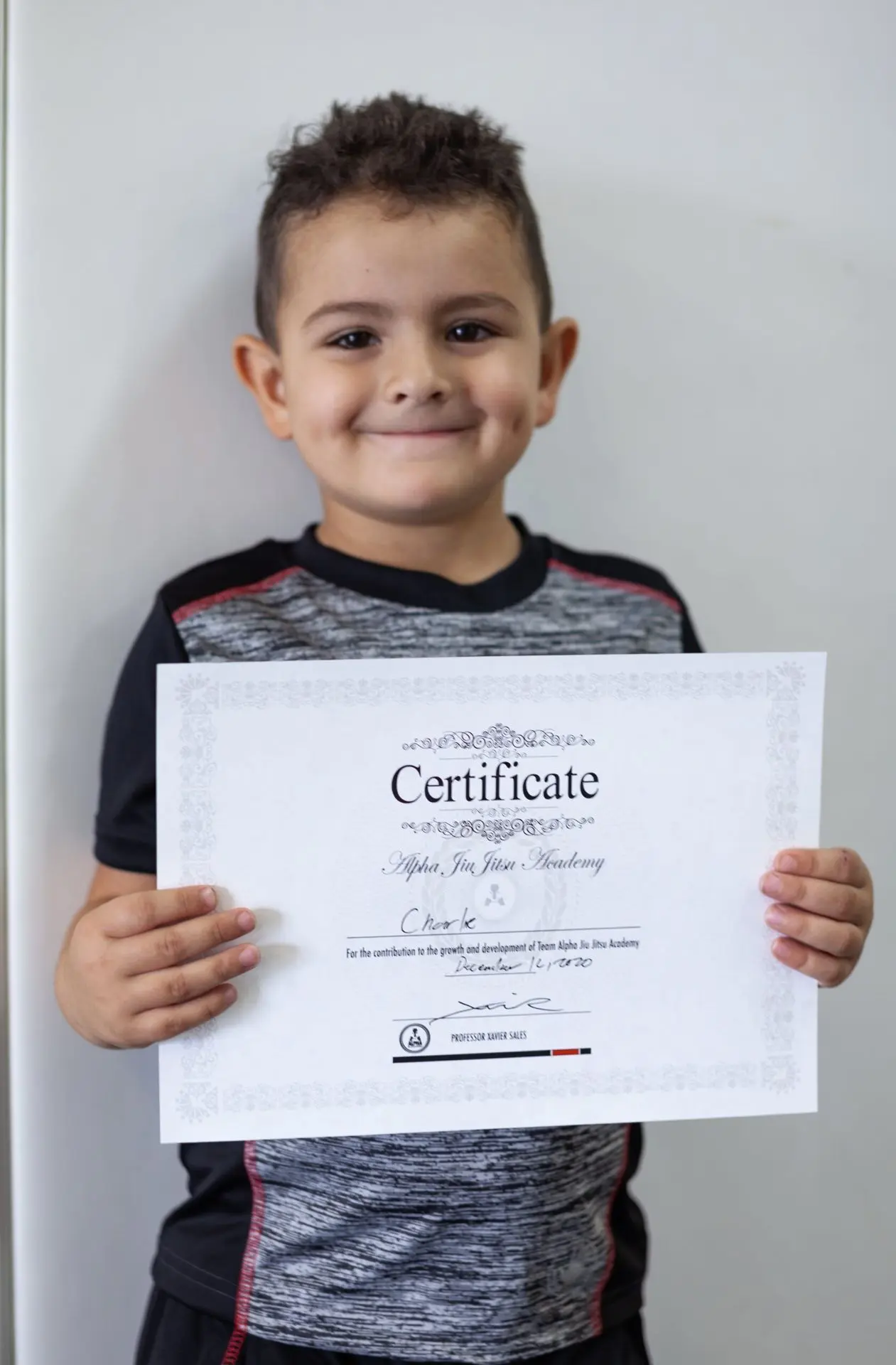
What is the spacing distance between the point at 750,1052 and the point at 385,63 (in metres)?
0.69

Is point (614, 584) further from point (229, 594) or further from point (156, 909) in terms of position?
point (156, 909)

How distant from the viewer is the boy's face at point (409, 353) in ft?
2.27

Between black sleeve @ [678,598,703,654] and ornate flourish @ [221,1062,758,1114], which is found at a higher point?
black sleeve @ [678,598,703,654]

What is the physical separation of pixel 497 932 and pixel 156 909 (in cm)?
17

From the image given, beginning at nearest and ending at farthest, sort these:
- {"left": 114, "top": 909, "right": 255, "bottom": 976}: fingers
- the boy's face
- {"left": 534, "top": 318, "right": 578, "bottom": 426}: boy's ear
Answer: {"left": 114, "top": 909, "right": 255, "bottom": 976}: fingers < the boy's face < {"left": 534, "top": 318, "right": 578, "bottom": 426}: boy's ear

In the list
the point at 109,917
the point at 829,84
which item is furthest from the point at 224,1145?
the point at 829,84

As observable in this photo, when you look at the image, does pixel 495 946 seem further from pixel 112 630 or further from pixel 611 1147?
pixel 112 630

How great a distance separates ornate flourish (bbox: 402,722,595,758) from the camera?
0.60m

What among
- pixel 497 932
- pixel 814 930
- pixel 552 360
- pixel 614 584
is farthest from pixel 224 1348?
pixel 552 360

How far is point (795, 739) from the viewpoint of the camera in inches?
24.5
